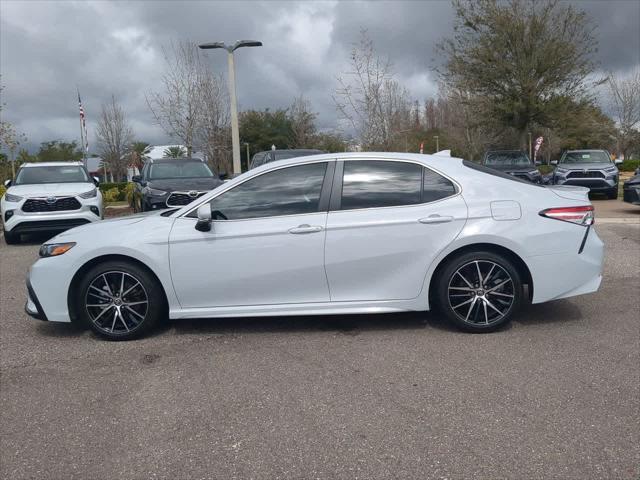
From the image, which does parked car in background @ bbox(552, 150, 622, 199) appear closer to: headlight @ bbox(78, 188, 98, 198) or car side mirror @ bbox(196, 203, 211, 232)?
headlight @ bbox(78, 188, 98, 198)

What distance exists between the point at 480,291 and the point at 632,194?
36.9 feet

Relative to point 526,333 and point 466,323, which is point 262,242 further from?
point 526,333

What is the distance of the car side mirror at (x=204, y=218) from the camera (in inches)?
189

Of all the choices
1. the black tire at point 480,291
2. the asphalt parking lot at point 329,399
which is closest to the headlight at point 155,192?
the asphalt parking lot at point 329,399

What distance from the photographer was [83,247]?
16.4 ft

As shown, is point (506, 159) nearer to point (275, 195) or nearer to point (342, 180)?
point (342, 180)

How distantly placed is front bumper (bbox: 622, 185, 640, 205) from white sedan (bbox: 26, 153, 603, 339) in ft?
33.7

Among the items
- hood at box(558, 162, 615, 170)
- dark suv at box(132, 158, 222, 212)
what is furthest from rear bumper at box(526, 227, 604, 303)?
hood at box(558, 162, 615, 170)

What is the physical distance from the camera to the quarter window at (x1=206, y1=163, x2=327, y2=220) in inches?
196

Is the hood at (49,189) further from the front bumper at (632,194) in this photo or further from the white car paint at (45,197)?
the front bumper at (632,194)

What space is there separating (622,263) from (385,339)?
15.7 feet

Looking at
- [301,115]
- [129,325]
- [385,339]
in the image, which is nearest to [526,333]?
[385,339]

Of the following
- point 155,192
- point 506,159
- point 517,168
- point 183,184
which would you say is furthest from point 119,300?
point 506,159

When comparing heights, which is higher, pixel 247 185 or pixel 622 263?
pixel 247 185
